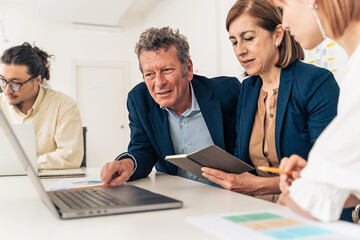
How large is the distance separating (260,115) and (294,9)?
33.0 inches

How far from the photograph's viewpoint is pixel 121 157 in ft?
5.28

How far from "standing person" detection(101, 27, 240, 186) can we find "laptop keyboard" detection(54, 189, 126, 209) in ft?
2.00

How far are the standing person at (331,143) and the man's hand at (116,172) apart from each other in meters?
0.70

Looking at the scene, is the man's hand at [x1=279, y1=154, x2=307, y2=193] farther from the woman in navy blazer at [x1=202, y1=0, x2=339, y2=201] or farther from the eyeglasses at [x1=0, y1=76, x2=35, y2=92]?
the eyeglasses at [x1=0, y1=76, x2=35, y2=92]

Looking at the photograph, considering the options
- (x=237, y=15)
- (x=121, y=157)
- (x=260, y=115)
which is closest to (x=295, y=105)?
(x=260, y=115)

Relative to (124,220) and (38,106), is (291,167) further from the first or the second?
(38,106)

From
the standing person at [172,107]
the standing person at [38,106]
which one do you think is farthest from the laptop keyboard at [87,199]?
the standing person at [38,106]

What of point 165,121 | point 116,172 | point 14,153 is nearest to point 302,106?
point 165,121

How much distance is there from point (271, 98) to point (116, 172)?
785mm

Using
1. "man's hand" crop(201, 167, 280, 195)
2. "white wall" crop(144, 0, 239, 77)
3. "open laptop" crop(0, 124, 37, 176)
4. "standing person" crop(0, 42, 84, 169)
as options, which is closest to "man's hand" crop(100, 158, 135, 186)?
"man's hand" crop(201, 167, 280, 195)

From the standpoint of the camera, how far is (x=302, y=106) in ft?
4.83

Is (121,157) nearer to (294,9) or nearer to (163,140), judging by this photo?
(163,140)

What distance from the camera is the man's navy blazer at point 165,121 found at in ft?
5.92

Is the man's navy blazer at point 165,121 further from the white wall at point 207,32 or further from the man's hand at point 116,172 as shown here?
the white wall at point 207,32
